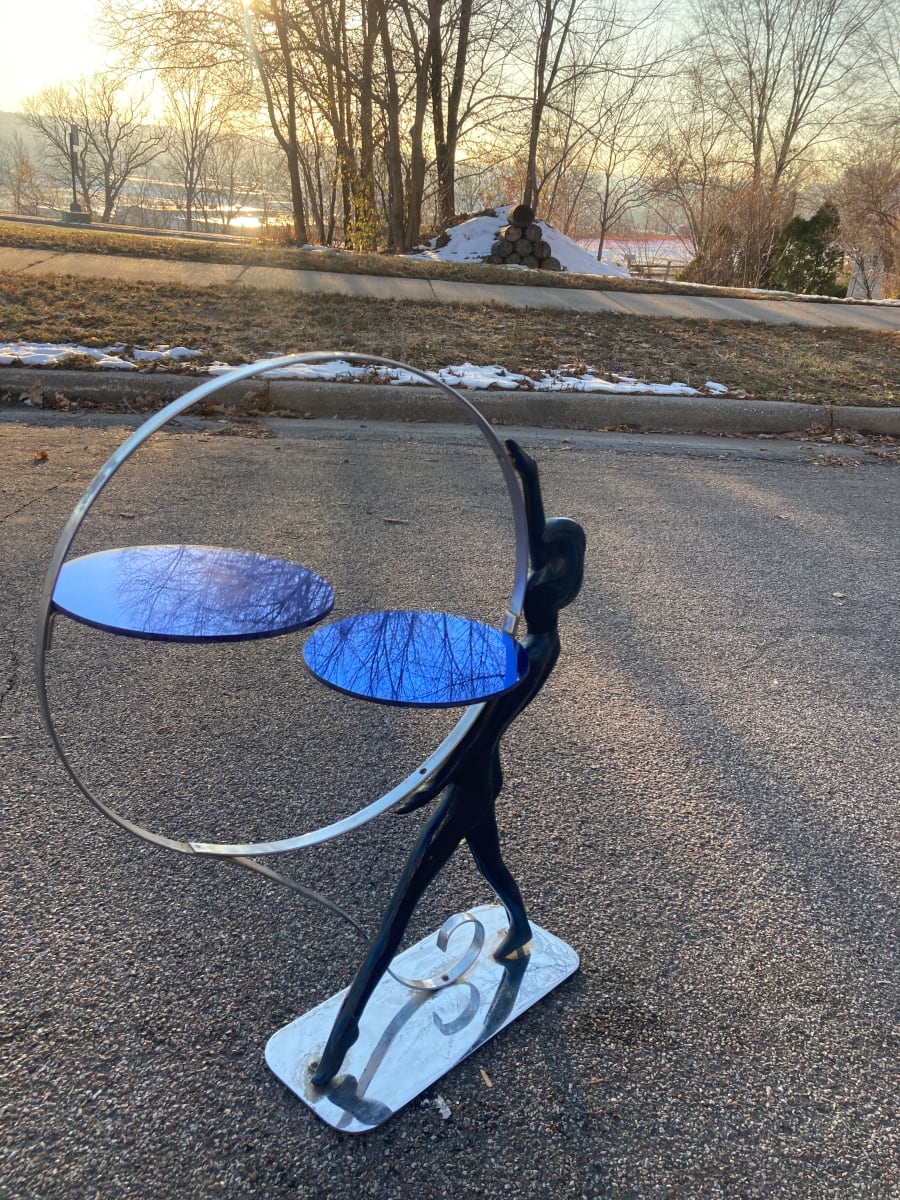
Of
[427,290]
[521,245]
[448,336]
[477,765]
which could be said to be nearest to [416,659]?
[477,765]

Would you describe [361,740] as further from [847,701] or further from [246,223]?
[246,223]

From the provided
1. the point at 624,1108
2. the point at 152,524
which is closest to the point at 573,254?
the point at 152,524

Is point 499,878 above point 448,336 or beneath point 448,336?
beneath

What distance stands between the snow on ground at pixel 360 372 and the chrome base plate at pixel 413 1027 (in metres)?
5.24

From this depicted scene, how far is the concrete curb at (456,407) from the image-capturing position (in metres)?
6.28

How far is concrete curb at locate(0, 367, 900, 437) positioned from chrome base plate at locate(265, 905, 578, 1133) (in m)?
5.06

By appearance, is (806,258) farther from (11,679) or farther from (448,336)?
(11,679)

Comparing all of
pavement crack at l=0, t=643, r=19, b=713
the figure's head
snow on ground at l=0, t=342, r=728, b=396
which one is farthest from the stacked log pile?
the figure's head

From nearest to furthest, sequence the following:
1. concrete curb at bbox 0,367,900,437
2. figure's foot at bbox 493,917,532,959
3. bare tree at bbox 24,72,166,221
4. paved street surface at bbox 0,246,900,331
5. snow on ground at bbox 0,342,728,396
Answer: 1. figure's foot at bbox 493,917,532,959
2. concrete curb at bbox 0,367,900,437
3. snow on ground at bbox 0,342,728,396
4. paved street surface at bbox 0,246,900,331
5. bare tree at bbox 24,72,166,221

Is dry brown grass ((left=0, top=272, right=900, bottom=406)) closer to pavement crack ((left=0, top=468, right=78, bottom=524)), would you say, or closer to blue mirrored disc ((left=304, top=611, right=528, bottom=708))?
pavement crack ((left=0, top=468, right=78, bottom=524))

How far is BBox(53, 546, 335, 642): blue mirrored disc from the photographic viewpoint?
1.45 m

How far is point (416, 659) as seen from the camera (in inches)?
61.8

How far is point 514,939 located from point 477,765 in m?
0.47

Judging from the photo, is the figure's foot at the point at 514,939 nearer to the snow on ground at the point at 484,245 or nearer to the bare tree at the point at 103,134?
the snow on ground at the point at 484,245
